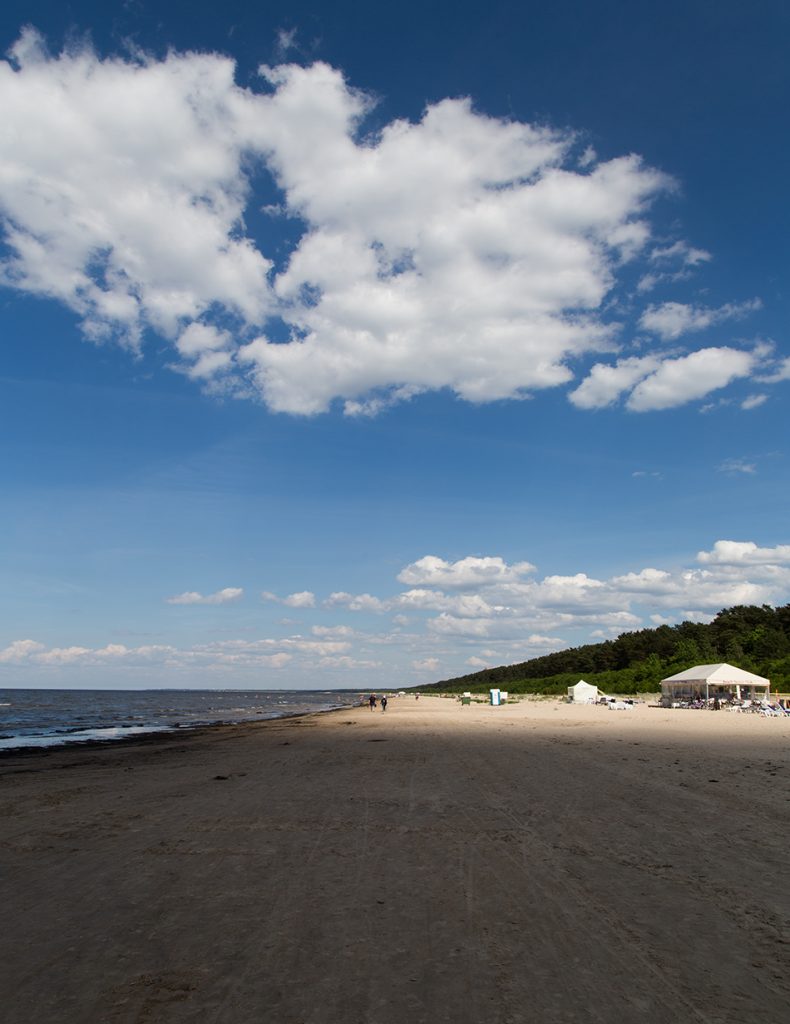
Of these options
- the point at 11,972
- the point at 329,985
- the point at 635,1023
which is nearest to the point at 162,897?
the point at 11,972

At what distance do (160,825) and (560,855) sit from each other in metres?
5.77

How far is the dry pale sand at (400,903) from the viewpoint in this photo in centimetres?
424

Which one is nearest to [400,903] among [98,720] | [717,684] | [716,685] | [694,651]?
[717,684]

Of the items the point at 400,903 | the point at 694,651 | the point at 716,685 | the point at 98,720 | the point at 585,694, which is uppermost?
the point at 694,651

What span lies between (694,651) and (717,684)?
136 ft

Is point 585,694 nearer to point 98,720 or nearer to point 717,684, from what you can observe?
point 717,684

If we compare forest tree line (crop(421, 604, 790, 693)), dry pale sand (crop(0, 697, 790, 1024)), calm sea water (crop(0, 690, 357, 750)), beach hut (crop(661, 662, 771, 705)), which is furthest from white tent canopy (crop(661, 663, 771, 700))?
dry pale sand (crop(0, 697, 790, 1024))

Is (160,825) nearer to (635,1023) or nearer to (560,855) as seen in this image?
(560,855)

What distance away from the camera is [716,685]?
50.7m

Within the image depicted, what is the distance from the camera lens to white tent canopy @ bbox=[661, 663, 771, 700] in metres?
49.8

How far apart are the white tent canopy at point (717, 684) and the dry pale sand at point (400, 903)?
40.8 metres

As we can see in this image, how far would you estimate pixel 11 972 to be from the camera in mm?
4688

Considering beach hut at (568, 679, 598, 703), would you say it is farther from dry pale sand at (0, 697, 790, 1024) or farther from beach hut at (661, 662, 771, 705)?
dry pale sand at (0, 697, 790, 1024)

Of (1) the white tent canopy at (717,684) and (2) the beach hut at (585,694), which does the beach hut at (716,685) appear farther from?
(2) the beach hut at (585,694)
